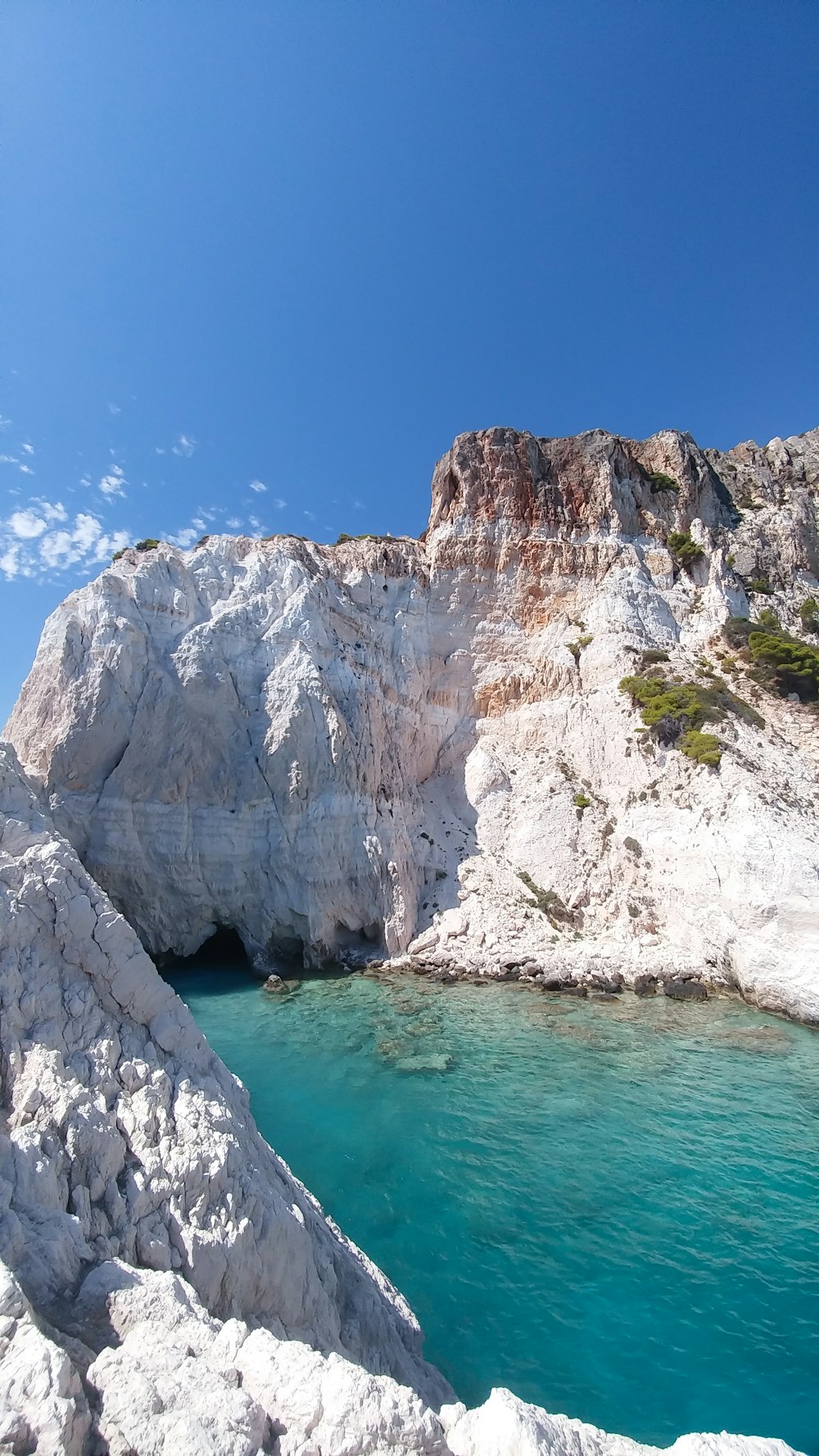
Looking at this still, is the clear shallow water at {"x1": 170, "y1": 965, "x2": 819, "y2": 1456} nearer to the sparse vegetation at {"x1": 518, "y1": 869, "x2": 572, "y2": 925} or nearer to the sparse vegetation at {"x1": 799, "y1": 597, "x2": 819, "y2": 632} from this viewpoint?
the sparse vegetation at {"x1": 518, "y1": 869, "x2": 572, "y2": 925}

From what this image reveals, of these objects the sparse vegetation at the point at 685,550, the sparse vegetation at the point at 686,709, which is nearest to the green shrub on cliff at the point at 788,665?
the sparse vegetation at the point at 686,709

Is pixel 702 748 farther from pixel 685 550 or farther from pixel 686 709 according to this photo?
pixel 685 550

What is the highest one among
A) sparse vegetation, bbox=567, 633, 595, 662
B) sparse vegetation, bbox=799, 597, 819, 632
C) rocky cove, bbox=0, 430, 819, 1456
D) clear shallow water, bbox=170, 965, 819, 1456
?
sparse vegetation, bbox=799, 597, 819, 632

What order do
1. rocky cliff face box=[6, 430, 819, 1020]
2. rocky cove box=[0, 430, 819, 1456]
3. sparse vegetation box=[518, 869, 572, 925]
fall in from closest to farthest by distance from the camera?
rocky cove box=[0, 430, 819, 1456] → rocky cliff face box=[6, 430, 819, 1020] → sparse vegetation box=[518, 869, 572, 925]

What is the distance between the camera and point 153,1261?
5.00m

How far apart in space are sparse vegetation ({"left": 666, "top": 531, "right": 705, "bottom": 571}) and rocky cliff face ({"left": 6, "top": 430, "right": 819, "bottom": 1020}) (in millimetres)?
149

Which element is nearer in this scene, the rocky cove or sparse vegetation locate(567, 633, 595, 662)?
the rocky cove

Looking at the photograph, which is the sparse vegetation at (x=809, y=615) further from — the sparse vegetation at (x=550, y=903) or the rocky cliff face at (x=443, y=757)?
the sparse vegetation at (x=550, y=903)

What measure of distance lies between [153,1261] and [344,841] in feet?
68.6

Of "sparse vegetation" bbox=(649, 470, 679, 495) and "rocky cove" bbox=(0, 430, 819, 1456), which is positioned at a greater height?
Result: "sparse vegetation" bbox=(649, 470, 679, 495)

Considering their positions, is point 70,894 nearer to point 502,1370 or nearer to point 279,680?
point 502,1370

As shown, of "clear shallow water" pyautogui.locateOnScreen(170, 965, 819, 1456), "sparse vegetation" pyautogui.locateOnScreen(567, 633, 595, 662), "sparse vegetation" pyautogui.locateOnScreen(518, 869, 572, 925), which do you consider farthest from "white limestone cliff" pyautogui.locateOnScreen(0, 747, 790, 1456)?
"sparse vegetation" pyautogui.locateOnScreen(567, 633, 595, 662)

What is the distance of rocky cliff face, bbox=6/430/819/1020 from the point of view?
2384 cm

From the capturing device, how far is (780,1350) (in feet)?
25.0
